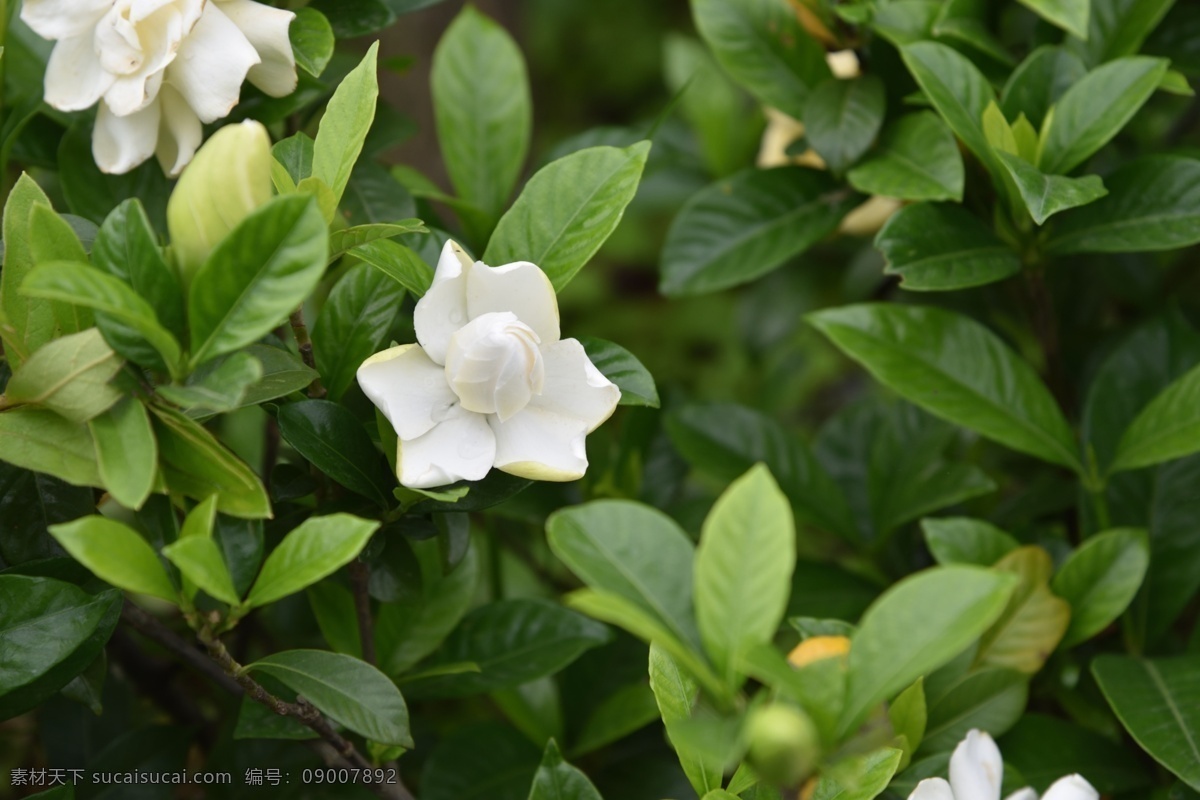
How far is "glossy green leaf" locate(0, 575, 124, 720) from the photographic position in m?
0.70

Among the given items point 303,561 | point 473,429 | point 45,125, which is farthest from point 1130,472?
point 45,125

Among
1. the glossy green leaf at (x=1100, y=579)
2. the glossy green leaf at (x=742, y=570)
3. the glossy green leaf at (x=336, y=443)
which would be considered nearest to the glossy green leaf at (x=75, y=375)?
the glossy green leaf at (x=336, y=443)

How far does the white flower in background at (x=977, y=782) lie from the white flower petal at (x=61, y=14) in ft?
2.48

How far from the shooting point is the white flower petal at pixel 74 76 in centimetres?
79

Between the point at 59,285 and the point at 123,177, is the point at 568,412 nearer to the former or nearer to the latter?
the point at 59,285

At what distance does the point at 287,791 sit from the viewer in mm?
962

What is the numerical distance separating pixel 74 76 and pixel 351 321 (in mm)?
288

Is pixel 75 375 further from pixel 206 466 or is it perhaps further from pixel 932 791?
pixel 932 791

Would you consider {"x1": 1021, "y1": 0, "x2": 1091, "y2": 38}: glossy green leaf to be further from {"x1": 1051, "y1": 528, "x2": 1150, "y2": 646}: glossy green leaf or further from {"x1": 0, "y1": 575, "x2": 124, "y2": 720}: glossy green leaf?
{"x1": 0, "y1": 575, "x2": 124, "y2": 720}: glossy green leaf

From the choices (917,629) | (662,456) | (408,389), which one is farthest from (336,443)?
(662,456)

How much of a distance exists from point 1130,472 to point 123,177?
0.97m

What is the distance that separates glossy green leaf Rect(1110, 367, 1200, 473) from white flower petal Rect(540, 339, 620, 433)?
0.49 meters

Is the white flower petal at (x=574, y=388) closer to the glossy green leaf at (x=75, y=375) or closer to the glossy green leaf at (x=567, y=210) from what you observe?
the glossy green leaf at (x=567, y=210)

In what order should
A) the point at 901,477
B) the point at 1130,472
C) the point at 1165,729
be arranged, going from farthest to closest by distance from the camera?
1. the point at 901,477
2. the point at 1130,472
3. the point at 1165,729
